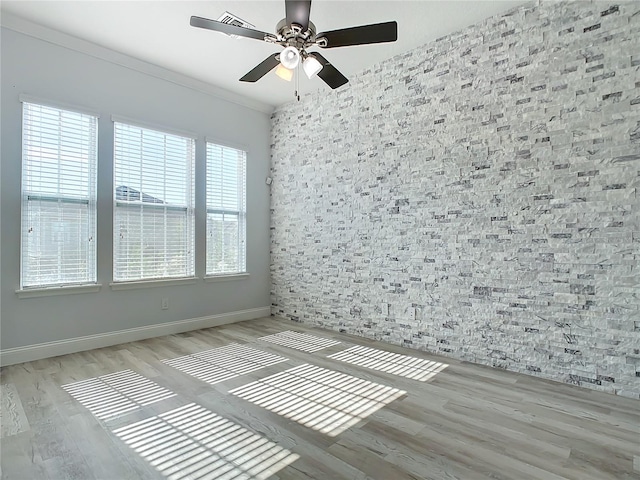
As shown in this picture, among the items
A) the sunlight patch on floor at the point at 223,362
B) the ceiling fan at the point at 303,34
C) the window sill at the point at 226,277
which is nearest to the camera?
the ceiling fan at the point at 303,34

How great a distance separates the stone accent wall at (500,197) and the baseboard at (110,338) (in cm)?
144

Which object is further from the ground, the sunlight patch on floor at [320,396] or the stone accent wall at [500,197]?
the stone accent wall at [500,197]

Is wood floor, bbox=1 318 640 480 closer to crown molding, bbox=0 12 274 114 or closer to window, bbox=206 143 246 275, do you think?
window, bbox=206 143 246 275

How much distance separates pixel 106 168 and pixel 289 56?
2.47 metres

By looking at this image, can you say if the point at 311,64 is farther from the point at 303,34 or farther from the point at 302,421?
the point at 302,421

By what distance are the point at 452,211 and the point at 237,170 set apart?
3077 mm

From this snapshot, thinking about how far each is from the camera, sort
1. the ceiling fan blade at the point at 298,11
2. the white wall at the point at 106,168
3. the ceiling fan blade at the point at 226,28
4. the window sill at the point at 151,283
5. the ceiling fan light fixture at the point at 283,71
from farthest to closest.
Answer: the window sill at the point at 151,283
the white wall at the point at 106,168
the ceiling fan light fixture at the point at 283,71
the ceiling fan blade at the point at 226,28
the ceiling fan blade at the point at 298,11

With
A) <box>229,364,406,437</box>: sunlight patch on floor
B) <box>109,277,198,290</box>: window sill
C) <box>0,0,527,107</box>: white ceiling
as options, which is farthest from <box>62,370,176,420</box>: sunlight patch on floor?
<box>0,0,527,107</box>: white ceiling

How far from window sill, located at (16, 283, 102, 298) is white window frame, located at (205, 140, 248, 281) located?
1.33 meters

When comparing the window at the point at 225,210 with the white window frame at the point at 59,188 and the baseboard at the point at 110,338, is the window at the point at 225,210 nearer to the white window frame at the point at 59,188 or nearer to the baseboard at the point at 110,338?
the baseboard at the point at 110,338

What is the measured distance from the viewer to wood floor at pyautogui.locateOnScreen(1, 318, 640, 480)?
1780 millimetres

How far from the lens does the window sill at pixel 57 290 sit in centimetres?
325

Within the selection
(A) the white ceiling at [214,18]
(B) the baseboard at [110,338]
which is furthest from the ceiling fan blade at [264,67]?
(B) the baseboard at [110,338]

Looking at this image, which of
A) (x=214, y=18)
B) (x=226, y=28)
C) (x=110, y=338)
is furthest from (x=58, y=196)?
(x=226, y=28)
